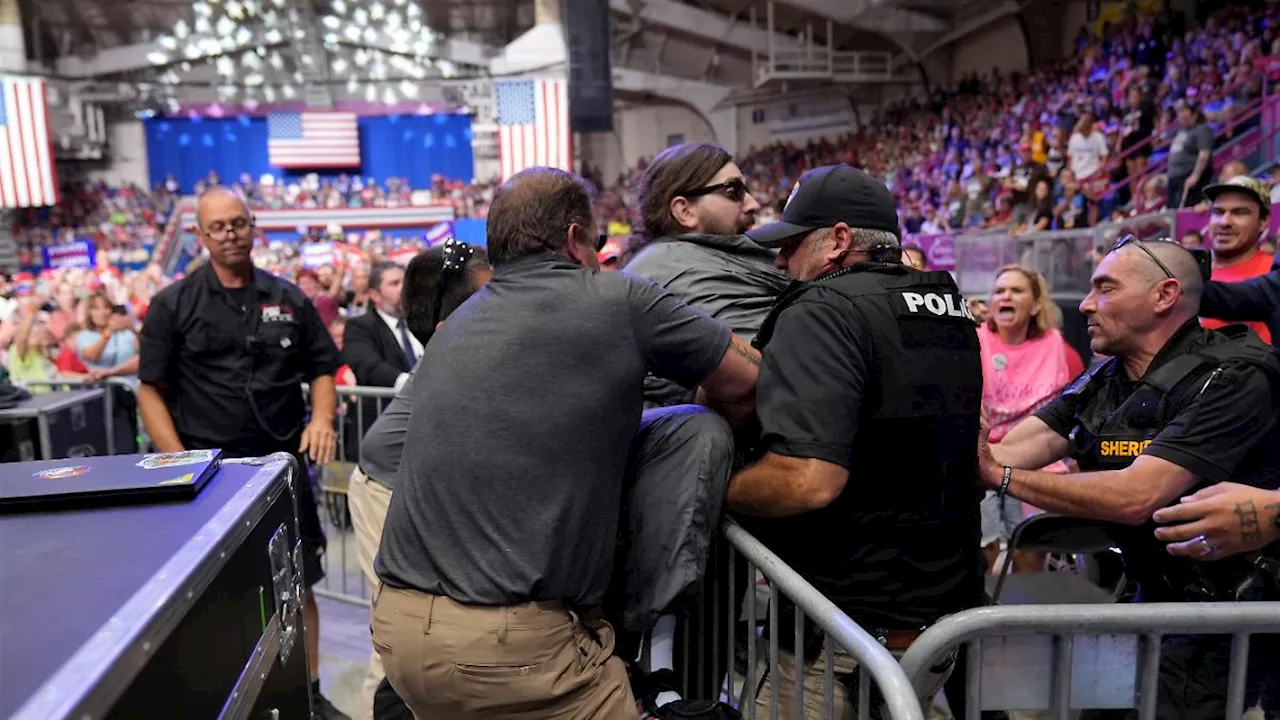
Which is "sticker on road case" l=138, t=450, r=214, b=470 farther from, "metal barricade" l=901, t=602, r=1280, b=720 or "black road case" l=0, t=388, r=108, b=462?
"black road case" l=0, t=388, r=108, b=462

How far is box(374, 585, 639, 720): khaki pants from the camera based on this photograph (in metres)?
1.71

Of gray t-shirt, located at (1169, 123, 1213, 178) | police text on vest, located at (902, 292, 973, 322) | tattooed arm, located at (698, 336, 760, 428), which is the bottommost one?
tattooed arm, located at (698, 336, 760, 428)

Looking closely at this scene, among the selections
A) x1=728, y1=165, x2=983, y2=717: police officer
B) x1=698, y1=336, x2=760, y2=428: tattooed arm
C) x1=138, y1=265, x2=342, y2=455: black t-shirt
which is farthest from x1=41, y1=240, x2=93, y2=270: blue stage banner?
x1=728, y1=165, x2=983, y2=717: police officer

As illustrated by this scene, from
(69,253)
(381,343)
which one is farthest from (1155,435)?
(69,253)

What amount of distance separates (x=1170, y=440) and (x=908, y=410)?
823mm

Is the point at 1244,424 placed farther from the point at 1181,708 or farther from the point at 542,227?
the point at 542,227

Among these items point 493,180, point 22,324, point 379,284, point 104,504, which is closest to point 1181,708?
point 104,504

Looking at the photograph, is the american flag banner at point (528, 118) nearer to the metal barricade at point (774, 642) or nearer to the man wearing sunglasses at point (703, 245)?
the man wearing sunglasses at point (703, 245)

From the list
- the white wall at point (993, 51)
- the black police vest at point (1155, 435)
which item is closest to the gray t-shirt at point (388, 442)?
→ the black police vest at point (1155, 435)

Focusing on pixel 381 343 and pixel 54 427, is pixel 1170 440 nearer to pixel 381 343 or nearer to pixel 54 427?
pixel 381 343

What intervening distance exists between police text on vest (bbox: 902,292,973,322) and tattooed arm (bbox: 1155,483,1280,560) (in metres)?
0.63

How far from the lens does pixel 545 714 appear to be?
176 centimetres

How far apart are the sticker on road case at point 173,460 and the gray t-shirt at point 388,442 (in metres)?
0.80

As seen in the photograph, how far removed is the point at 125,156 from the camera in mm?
27297
